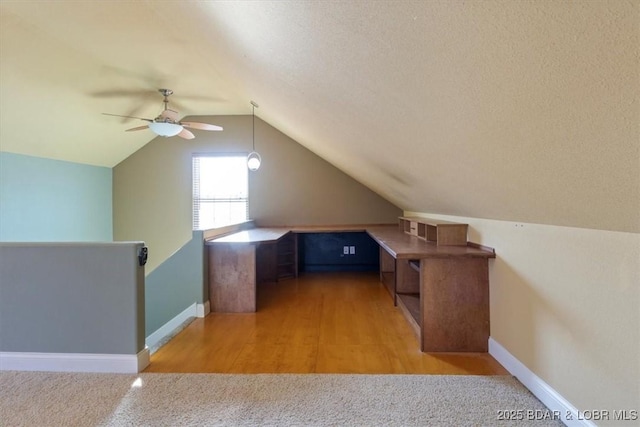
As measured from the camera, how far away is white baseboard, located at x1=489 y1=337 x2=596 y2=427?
1.42 meters

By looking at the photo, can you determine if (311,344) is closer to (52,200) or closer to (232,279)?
(232,279)

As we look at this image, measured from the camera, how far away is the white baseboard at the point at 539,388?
4.66ft

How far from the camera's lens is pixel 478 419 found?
1509 millimetres

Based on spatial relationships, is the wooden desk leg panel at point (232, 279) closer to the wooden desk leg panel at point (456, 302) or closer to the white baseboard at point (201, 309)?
the white baseboard at point (201, 309)

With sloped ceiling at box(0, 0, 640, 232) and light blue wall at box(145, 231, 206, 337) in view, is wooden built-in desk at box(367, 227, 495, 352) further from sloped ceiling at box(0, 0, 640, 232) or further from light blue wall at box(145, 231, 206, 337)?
light blue wall at box(145, 231, 206, 337)

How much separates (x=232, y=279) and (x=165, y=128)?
6.73 ft

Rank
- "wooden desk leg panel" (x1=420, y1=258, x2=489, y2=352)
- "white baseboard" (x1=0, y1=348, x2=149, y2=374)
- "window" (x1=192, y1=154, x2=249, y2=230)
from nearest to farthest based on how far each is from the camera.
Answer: "white baseboard" (x1=0, y1=348, x2=149, y2=374) → "wooden desk leg panel" (x1=420, y1=258, x2=489, y2=352) → "window" (x1=192, y1=154, x2=249, y2=230)

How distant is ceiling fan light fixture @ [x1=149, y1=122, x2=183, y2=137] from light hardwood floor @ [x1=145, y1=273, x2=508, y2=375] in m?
2.29

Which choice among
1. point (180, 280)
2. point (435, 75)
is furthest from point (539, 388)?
point (180, 280)

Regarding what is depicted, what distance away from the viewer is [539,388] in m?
1.65

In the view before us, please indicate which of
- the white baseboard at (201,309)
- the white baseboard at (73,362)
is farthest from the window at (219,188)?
the white baseboard at (73,362)

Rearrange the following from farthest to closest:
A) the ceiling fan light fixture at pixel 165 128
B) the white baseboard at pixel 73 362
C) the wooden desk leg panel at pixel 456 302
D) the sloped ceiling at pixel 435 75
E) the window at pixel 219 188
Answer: the window at pixel 219 188 → the ceiling fan light fixture at pixel 165 128 → the wooden desk leg panel at pixel 456 302 → the white baseboard at pixel 73 362 → the sloped ceiling at pixel 435 75

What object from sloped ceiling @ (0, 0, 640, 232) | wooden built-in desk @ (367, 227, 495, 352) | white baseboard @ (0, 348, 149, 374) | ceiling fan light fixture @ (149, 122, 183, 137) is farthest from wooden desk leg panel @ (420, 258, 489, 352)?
ceiling fan light fixture @ (149, 122, 183, 137)

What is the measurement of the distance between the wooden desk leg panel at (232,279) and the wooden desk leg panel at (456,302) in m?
1.71
